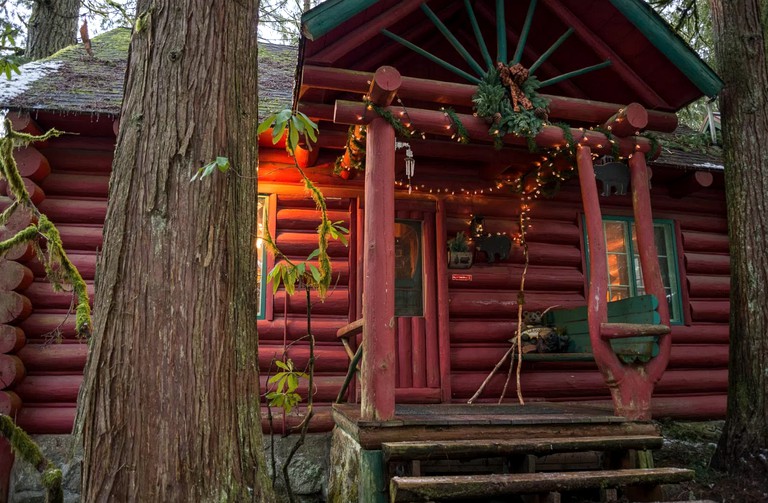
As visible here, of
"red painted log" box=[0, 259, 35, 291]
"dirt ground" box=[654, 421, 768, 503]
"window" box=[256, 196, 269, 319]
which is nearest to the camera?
"dirt ground" box=[654, 421, 768, 503]

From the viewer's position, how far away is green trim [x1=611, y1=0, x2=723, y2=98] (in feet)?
17.9

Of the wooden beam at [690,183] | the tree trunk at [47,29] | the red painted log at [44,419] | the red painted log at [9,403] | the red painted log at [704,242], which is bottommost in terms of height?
the red painted log at [44,419]

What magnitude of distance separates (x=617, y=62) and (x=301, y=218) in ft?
13.1

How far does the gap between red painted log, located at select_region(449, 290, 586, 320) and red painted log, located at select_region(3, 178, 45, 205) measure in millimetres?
4906

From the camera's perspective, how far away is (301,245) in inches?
268

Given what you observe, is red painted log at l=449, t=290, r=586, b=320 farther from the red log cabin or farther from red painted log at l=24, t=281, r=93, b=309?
red painted log at l=24, t=281, r=93, b=309

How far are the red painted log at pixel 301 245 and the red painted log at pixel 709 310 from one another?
16.7ft

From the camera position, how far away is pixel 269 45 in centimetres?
1113

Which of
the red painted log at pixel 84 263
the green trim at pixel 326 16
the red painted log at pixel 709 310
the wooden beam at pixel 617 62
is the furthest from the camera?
the red painted log at pixel 709 310

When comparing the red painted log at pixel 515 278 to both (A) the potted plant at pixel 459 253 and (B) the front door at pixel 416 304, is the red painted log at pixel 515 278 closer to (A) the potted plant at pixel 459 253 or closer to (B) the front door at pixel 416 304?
(A) the potted plant at pixel 459 253

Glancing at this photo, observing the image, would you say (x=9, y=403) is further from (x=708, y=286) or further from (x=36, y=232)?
(x=708, y=286)

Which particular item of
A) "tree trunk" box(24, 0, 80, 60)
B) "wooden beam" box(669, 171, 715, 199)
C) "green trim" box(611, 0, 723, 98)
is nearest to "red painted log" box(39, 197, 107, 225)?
"green trim" box(611, 0, 723, 98)

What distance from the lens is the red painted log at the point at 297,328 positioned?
6492 mm

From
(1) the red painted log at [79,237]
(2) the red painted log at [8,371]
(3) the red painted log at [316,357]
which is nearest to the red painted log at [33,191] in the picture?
(1) the red painted log at [79,237]
